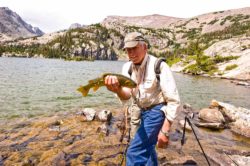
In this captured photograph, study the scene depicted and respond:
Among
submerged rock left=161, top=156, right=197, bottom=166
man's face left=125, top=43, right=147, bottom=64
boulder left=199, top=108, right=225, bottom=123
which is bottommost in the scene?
boulder left=199, top=108, right=225, bottom=123

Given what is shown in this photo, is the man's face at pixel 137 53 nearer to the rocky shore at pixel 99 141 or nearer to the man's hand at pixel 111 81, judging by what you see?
the man's hand at pixel 111 81

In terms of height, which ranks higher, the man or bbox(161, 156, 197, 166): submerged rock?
the man

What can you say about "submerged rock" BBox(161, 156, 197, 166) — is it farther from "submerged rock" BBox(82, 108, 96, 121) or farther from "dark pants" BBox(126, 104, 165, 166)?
"submerged rock" BBox(82, 108, 96, 121)

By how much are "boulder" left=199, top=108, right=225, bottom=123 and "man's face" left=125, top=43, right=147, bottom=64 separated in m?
15.3

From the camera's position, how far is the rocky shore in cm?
1170

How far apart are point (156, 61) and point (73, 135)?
10.5 metres

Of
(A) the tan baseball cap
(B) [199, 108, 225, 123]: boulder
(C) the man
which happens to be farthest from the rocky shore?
(A) the tan baseball cap

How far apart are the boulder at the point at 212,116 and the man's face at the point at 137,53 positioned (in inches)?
601

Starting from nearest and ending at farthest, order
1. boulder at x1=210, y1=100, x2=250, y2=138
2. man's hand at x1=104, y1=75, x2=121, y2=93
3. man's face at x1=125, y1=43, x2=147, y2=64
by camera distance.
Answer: man's hand at x1=104, y1=75, x2=121, y2=93 → man's face at x1=125, y1=43, x2=147, y2=64 → boulder at x1=210, y1=100, x2=250, y2=138

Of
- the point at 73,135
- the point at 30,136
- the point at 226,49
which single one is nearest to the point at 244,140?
the point at 73,135

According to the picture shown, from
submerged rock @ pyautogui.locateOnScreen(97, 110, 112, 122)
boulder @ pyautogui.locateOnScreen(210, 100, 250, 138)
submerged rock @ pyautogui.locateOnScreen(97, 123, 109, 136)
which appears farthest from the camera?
submerged rock @ pyautogui.locateOnScreen(97, 110, 112, 122)

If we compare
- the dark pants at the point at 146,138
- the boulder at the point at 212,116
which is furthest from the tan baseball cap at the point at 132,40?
the boulder at the point at 212,116

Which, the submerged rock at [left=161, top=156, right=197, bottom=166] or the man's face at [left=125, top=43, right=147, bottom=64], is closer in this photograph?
the man's face at [left=125, top=43, right=147, bottom=64]

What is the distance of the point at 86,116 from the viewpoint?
18844 millimetres
